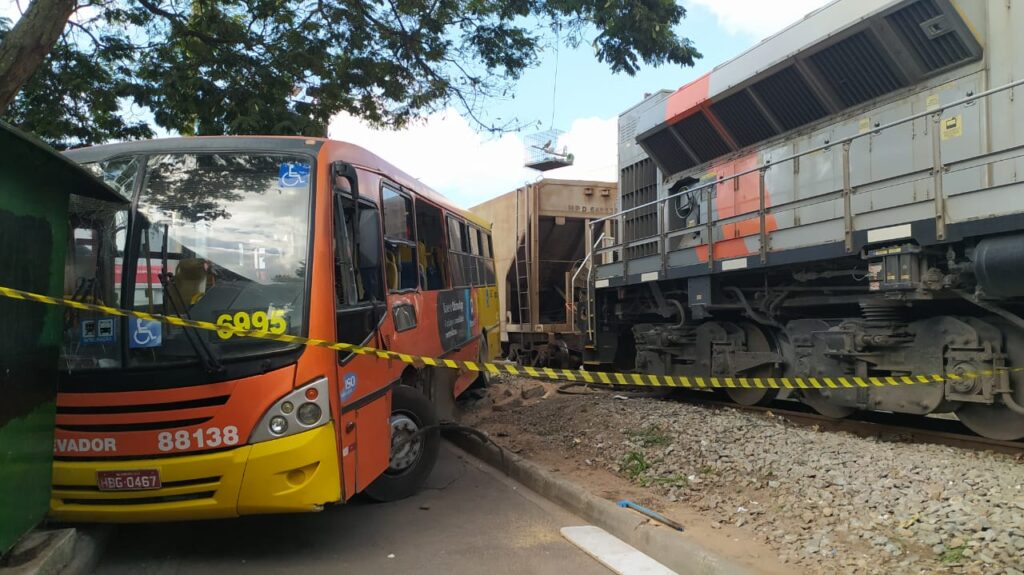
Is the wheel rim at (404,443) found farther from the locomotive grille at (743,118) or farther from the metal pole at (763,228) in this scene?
the locomotive grille at (743,118)

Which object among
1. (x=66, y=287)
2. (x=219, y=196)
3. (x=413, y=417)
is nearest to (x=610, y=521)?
(x=413, y=417)

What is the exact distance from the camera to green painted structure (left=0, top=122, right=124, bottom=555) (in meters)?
2.92

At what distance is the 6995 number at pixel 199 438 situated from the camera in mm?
3518

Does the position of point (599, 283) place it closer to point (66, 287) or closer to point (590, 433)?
point (590, 433)

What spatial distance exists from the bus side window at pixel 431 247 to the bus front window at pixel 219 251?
87.3 inches

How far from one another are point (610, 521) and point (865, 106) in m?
4.94

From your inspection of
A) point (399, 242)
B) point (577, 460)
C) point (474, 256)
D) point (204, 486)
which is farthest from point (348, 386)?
point (474, 256)

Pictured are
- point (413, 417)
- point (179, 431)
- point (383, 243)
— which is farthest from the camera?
point (413, 417)

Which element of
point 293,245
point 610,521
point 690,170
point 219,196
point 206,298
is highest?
point 690,170

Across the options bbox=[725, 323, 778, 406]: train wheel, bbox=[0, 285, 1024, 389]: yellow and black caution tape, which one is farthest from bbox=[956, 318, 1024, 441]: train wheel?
bbox=[725, 323, 778, 406]: train wheel

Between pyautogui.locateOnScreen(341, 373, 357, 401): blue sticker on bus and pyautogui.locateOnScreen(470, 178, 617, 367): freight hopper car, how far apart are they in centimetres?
821

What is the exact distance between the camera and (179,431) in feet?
11.6

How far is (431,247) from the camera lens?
6.71 metres

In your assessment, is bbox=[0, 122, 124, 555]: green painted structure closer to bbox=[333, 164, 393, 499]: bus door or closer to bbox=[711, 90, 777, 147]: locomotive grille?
bbox=[333, 164, 393, 499]: bus door
